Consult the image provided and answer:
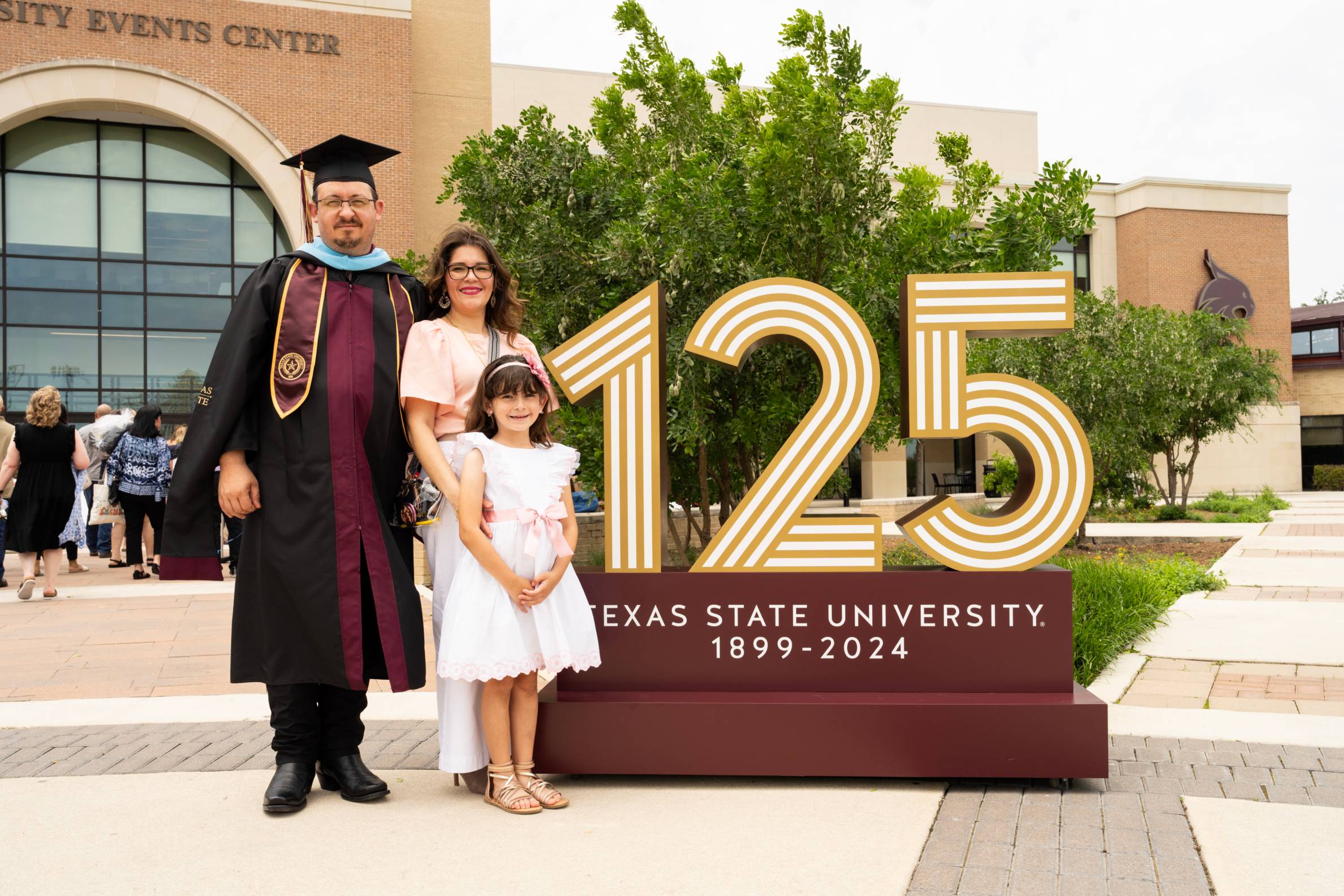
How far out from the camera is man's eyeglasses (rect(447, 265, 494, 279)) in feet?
12.2

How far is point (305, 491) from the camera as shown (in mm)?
3504

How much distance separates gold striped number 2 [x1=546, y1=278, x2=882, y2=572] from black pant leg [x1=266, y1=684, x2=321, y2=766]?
120 cm

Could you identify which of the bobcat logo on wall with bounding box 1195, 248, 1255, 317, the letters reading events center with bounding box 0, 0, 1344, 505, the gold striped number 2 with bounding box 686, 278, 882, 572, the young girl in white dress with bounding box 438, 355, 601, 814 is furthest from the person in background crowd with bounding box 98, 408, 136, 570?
the bobcat logo on wall with bounding box 1195, 248, 1255, 317

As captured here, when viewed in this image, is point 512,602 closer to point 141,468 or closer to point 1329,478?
point 141,468

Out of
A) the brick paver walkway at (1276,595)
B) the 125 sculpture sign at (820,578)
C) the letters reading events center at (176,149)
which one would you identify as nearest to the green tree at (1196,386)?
the letters reading events center at (176,149)

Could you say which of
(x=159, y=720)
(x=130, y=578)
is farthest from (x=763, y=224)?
(x=130, y=578)

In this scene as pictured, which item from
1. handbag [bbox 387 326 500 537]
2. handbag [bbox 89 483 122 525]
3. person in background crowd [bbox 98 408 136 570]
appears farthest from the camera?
handbag [bbox 89 483 122 525]

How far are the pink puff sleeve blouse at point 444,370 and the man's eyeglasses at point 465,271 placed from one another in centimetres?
17

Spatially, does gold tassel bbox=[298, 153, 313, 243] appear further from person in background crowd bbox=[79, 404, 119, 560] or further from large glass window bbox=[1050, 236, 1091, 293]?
large glass window bbox=[1050, 236, 1091, 293]

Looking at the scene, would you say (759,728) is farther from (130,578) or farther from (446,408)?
(130,578)

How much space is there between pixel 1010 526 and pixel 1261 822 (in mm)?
1258

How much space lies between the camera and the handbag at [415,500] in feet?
11.9

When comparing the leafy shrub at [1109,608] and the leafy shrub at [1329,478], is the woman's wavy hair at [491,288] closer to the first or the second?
the leafy shrub at [1109,608]

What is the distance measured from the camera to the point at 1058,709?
3.69 meters
